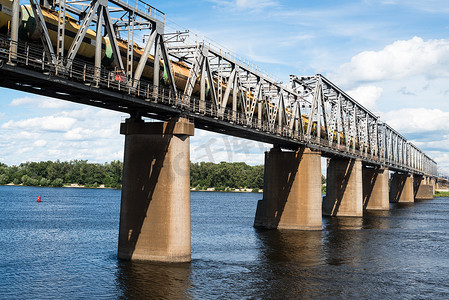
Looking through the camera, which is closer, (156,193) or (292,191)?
(156,193)

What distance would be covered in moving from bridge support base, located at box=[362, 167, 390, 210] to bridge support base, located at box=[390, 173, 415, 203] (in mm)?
48992

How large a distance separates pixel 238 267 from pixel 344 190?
2046 inches

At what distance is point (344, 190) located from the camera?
84375 mm

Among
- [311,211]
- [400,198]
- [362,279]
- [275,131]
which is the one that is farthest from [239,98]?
[400,198]

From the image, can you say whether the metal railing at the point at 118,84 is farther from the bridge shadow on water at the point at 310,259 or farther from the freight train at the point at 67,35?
the bridge shadow on water at the point at 310,259

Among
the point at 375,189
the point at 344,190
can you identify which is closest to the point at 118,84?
the point at 344,190

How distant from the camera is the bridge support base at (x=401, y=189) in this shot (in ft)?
509

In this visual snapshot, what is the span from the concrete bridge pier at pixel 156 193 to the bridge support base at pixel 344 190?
54219 millimetres

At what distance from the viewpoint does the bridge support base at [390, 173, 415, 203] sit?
155m

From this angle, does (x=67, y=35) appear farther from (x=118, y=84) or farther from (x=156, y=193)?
(x=156, y=193)

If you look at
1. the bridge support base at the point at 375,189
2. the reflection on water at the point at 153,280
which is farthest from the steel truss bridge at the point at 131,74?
the bridge support base at the point at 375,189

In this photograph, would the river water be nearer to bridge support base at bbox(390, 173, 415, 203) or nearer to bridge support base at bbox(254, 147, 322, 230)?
bridge support base at bbox(254, 147, 322, 230)

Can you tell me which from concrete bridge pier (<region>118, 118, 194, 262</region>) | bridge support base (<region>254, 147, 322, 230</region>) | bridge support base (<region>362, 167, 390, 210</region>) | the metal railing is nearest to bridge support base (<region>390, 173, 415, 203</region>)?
bridge support base (<region>362, 167, 390, 210</region>)

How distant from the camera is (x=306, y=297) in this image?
2911cm
